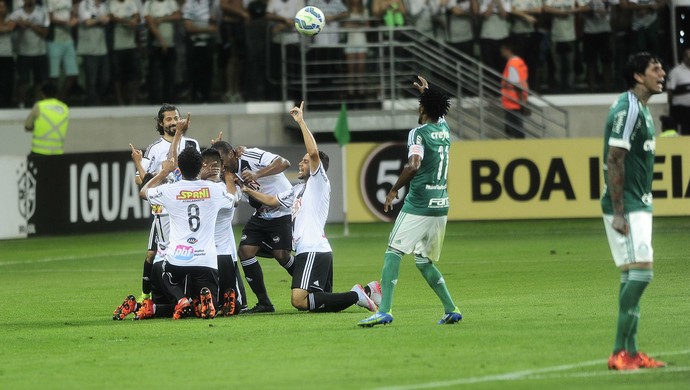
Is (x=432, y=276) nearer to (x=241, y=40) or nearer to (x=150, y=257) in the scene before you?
(x=150, y=257)

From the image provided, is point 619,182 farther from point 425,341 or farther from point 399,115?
point 399,115

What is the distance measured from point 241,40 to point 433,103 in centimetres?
1746

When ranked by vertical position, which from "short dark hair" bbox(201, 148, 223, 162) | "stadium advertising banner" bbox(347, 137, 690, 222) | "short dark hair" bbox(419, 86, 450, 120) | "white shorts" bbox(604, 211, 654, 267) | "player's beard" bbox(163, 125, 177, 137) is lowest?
"stadium advertising banner" bbox(347, 137, 690, 222)

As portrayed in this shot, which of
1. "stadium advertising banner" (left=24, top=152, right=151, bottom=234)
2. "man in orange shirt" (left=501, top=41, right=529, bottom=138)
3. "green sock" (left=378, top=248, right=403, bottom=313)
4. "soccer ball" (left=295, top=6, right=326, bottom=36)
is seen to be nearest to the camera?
"green sock" (left=378, top=248, right=403, bottom=313)

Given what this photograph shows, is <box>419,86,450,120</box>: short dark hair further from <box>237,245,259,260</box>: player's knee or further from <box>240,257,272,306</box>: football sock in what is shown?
<box>237,245,259,260</box>: player's knee

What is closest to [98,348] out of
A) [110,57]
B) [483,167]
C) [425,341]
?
[425,341]

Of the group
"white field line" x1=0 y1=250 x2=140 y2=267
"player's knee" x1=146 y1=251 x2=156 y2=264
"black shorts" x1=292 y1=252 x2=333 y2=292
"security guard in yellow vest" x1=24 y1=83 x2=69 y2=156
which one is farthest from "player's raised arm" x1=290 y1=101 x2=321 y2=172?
"security guard in yellow vest" x1=24 y1=83 x2=69 y2=156

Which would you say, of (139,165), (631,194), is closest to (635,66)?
(631,194)

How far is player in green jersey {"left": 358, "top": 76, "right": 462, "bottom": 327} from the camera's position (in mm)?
12055

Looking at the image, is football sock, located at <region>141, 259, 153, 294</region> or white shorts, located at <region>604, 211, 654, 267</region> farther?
football sock, located at <region>141, 259, 153, 294</region>

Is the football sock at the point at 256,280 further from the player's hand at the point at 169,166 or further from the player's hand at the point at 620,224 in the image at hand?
the player's hand at the point at 620,224

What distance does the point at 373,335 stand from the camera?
11625 millimetres

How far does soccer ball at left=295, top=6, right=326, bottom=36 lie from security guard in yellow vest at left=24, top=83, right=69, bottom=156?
9394 millimetres

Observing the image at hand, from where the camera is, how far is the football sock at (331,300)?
45.3ft
